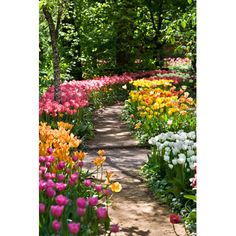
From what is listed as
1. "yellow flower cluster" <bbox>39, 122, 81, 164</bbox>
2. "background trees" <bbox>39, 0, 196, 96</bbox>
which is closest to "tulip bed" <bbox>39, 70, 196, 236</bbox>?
"yellow flower cluster" <bbox>39, 122, 81, 164</bbox>

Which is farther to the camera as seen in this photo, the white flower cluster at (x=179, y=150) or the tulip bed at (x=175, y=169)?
the white flower cluster at (x=179, y=150)

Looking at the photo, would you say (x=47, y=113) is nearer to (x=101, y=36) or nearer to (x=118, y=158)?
(x=118, y=158)

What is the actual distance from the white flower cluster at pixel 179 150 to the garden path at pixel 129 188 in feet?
1.64

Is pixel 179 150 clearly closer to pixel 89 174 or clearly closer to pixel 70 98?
pixel 89 174

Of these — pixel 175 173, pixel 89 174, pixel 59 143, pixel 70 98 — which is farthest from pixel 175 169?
pixel 70 98

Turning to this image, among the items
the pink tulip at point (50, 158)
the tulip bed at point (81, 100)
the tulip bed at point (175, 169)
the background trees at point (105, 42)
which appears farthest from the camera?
the background trees at point (105, 42)

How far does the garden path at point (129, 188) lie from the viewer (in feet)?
14.8

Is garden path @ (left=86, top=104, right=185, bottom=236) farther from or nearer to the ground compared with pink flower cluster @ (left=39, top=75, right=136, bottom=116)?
nearer to the ground

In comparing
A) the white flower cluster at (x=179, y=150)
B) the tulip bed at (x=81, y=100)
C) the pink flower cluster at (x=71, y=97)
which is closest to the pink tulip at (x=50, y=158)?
the white flower cluster at (x=179, y=150)

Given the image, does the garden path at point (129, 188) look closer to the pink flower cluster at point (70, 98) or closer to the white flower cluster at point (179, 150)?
the white flower cluster at point (179, 150)

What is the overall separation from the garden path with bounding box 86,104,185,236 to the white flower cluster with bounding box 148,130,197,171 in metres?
0.50

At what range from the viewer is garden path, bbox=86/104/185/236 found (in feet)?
14.8

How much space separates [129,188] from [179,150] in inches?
32.4

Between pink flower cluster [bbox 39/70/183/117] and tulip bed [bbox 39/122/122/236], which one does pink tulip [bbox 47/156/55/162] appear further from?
pink flower cluster [bbox 39/70/183/117]
